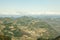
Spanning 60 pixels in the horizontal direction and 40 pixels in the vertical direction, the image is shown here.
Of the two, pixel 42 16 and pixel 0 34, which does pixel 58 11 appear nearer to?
pixel 42 16

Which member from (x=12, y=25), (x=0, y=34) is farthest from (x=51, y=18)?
(x=0, y=34)

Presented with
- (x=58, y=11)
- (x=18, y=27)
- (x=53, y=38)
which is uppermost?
(x=58, y=11)

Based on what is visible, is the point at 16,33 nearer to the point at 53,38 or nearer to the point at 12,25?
the point at 12,25

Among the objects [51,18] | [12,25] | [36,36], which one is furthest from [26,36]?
[51,18]

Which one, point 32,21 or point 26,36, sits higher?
point 32,21

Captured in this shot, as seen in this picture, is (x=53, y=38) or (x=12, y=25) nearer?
(x=53, y=38)

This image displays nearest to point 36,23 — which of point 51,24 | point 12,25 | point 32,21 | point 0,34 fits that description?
point 32,21

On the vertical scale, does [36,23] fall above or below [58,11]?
below

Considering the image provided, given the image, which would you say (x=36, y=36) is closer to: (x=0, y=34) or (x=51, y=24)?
(x=51, y=24)
